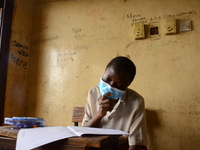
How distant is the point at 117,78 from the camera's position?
47.9 inches

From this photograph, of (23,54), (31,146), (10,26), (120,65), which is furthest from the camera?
(23,54)

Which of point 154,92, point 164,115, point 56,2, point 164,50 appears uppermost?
point 56,2

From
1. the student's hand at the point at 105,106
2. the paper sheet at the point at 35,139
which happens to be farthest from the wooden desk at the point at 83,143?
the student's hand at the point at 105,106

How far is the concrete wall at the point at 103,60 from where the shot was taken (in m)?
1.57

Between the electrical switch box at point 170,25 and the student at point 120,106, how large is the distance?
648 millimetres

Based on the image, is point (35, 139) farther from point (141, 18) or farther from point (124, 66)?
point (141, 18)

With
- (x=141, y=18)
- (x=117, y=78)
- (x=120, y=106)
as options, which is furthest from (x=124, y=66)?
(x=141, y=18)

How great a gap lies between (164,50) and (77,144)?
4.49 ft

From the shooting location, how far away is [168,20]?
166 centimetres

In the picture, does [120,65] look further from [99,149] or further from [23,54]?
[23,54]

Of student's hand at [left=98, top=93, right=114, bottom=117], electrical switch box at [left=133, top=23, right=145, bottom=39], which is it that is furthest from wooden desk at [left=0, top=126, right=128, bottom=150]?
electrical switch box at [left=133, top=23, right=145, bottom=39]

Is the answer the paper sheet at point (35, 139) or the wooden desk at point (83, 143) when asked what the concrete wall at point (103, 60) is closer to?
the wooden desk at point (83, 143)

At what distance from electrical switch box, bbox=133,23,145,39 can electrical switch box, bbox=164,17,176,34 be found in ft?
0.73

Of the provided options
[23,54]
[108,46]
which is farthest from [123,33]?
[23,54]
